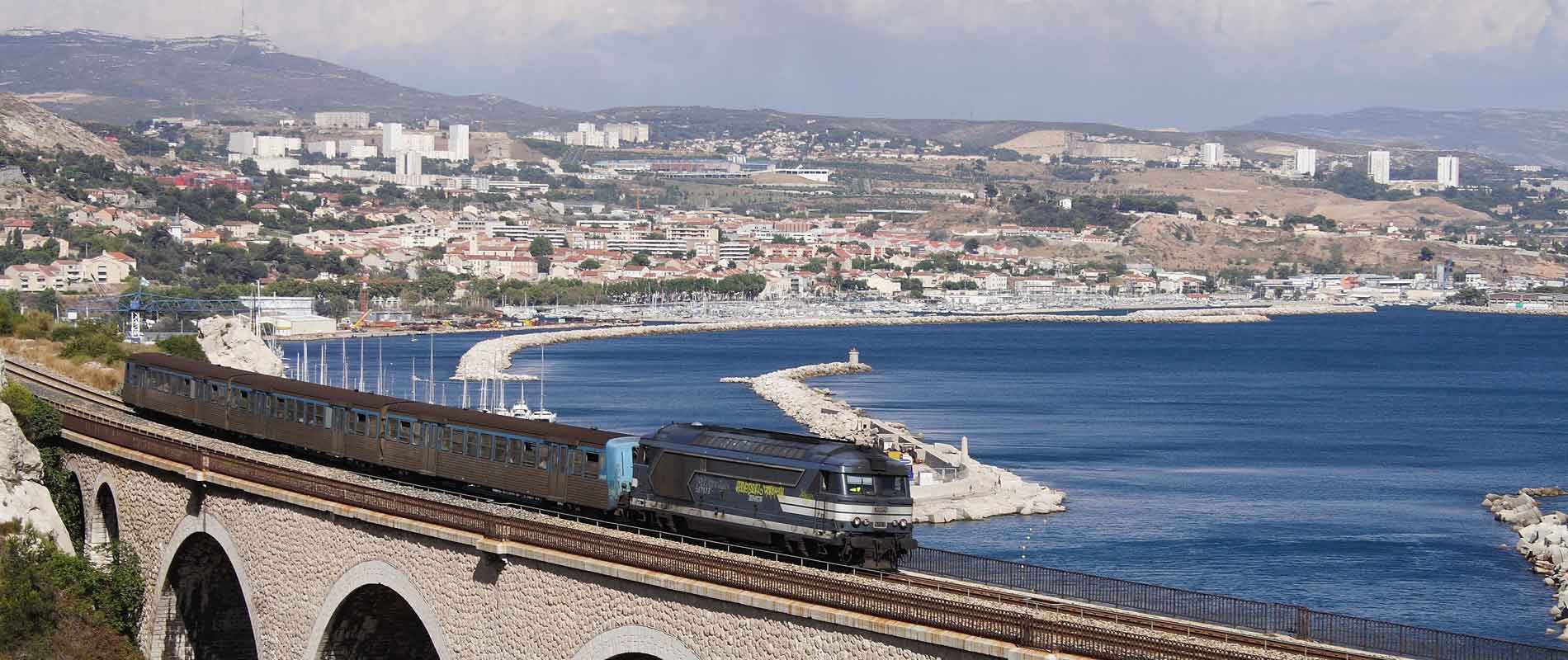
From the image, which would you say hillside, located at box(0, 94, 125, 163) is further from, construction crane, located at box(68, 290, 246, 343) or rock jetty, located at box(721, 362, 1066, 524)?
rock jetty, located at box(721, 362, 1066, 524)

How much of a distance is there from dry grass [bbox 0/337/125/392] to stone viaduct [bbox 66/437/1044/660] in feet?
42.7

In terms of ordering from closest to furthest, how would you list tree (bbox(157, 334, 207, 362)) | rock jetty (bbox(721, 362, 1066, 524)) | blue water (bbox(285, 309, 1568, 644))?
blue water (bbox(285, 309, 1568, 644)) < rock jetty (bbox(721, 362, 1066, 524)) < tree (bbox(157, 334, 207, 362))

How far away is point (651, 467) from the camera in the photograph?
19.0m

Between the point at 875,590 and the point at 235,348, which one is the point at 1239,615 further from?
the point at 235,348

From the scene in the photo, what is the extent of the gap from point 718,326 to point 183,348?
7605 cm

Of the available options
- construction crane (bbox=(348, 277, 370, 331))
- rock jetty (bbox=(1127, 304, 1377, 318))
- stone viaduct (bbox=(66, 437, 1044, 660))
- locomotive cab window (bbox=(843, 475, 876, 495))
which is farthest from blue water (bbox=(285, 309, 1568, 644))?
rock jetty (bbox=(1127, 304, 1377, 318))

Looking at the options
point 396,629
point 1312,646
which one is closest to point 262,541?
point 396,629

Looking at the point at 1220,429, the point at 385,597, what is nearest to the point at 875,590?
the point at 385,597

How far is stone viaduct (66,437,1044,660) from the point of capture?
15383mm

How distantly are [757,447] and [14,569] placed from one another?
11080 millimetres

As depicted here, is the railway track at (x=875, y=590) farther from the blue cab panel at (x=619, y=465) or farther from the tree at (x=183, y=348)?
the tree at (x=183, y=348)

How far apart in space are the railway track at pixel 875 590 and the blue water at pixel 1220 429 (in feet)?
46.3

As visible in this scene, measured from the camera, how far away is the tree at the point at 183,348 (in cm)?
4997

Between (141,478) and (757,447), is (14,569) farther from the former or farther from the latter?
(757,447)
